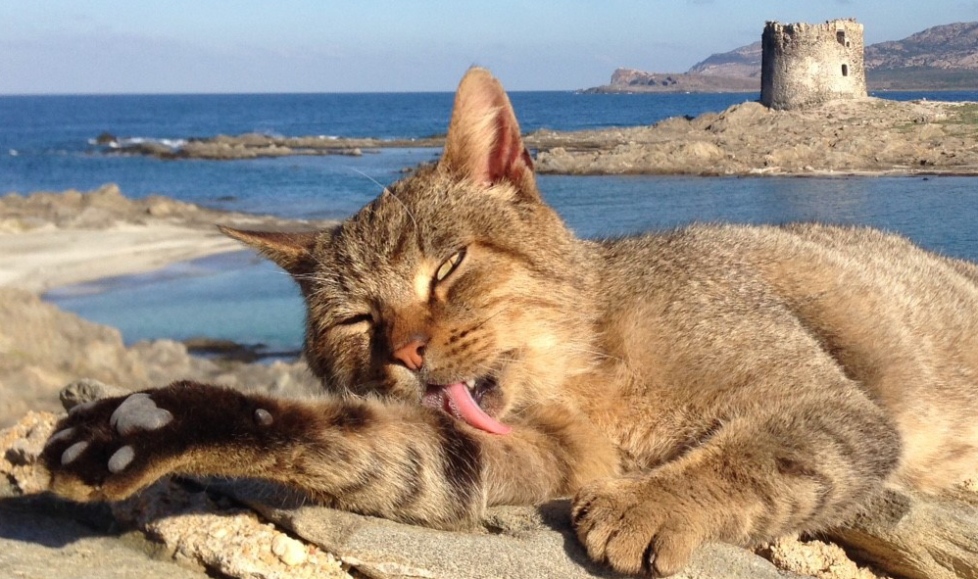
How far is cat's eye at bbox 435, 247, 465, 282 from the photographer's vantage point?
320cm

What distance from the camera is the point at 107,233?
56.6 feet

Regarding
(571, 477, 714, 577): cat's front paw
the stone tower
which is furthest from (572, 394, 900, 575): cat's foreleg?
the stone tower

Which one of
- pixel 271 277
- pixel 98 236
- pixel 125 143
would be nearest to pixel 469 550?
pixel 271 277

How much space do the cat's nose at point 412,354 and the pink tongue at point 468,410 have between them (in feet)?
0.49

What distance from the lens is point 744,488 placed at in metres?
2.87

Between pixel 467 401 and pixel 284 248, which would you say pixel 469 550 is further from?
pixel 284 248

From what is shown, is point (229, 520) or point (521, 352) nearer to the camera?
point (229, 520)

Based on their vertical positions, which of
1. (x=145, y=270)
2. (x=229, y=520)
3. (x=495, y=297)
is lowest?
(x=145, y=270)

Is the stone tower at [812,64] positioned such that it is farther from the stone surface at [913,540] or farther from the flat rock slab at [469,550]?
the flat rock slab at [469,550]

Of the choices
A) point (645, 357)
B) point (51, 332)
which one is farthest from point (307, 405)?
point (51, 332)

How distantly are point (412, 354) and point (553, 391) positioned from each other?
607 millimetres

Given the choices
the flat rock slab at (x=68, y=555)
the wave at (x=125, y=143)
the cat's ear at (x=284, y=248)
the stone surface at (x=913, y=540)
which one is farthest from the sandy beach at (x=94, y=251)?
the wave at (x=125, y=143)

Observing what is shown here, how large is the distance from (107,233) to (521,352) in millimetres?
15754

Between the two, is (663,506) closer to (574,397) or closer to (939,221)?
(574,397)
